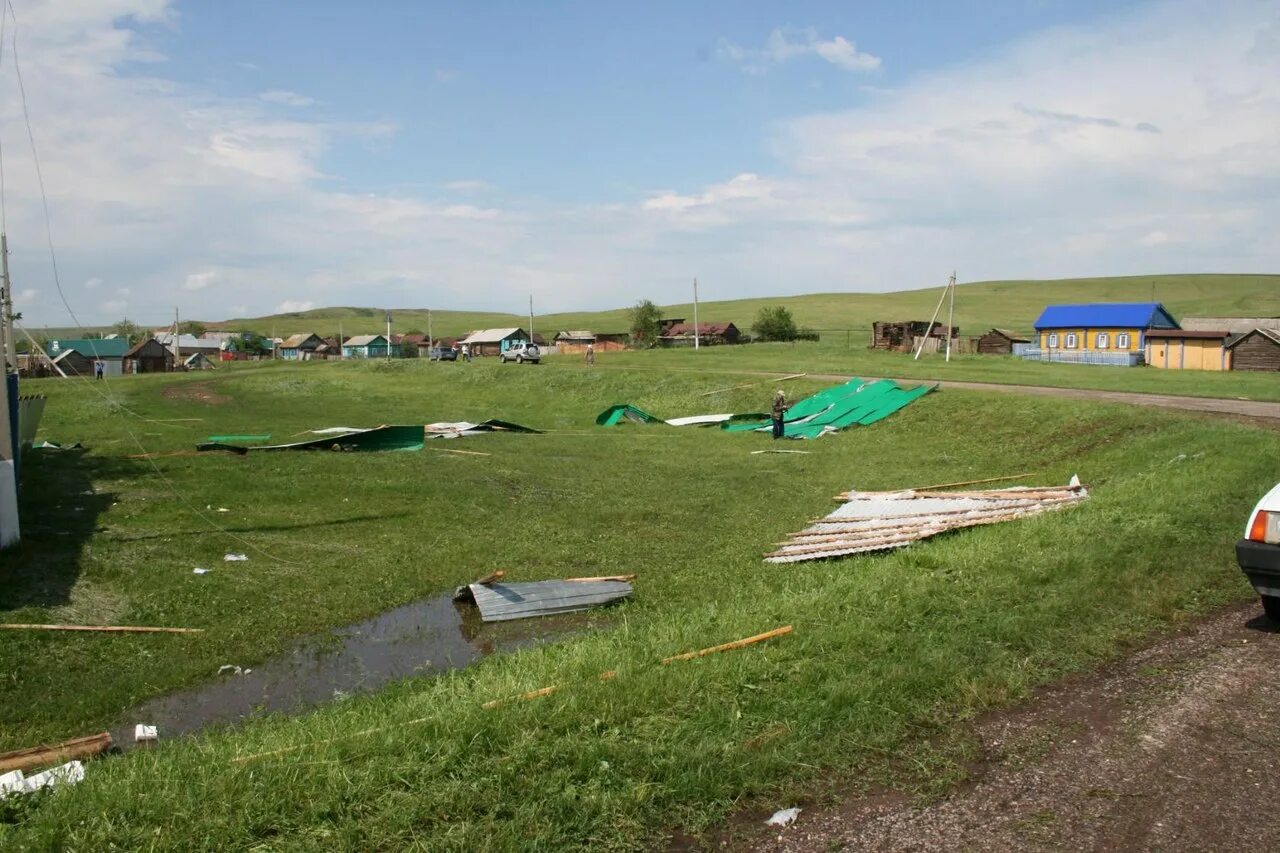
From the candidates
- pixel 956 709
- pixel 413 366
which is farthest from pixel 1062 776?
pixel 413 366

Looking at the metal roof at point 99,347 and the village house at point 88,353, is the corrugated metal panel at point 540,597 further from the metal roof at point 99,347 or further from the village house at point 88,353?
the metal roof at point 99,347

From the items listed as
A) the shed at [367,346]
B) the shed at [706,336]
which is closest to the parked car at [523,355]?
the shed at [706,336]

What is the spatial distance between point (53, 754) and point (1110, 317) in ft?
229

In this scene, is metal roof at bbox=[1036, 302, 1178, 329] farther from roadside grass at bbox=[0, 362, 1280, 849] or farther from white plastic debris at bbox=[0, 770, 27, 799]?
white plastic debris at bbox=[0, 770, 27, 799]

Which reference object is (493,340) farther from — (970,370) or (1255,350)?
(1255,350)

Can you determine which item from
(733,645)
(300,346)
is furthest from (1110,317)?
(300,346)

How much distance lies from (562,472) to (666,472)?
101 inches

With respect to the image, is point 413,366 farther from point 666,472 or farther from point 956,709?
point 956,709

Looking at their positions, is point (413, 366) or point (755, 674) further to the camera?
point (413, 366)

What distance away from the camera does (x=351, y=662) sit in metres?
9.35

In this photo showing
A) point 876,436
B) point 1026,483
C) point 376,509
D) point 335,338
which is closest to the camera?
point 376,509

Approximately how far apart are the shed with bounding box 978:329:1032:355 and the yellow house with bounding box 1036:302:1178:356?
238 inches

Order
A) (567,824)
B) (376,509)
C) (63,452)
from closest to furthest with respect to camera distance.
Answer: (567,824)
(376,509)
(63,452)

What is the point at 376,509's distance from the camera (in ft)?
53.5
